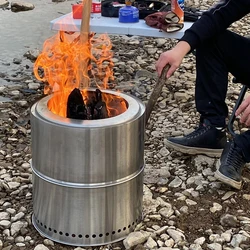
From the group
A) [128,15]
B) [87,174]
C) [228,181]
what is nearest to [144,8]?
[128,15]

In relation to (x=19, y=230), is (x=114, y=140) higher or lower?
higher

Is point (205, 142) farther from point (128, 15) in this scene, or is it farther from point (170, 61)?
point (128, 15)

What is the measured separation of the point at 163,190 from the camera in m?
3.54

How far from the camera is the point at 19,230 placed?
309 cm

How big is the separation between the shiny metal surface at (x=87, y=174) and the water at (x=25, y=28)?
3.23 meters

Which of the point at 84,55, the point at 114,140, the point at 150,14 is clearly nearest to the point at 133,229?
the point at 114,140

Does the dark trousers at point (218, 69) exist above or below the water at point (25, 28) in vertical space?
above

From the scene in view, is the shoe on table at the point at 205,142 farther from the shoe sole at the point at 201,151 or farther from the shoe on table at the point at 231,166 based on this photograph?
the shoe on table at the point at 231,166

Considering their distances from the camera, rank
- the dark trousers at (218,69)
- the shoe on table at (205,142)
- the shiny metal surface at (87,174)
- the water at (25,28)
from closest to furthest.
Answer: the shiny metal surface at (87,174) < the dark trousers at (218,69) < the shoe on table at (205,142) < the water at (25,28)

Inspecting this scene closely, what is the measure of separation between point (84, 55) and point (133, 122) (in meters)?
0.74

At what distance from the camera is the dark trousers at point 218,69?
372 centimetres

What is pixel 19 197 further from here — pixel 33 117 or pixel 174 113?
pixel 174 113

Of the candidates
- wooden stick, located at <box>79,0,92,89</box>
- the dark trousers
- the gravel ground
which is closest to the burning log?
wooden stick, located at <box>79,0,92,89</box>

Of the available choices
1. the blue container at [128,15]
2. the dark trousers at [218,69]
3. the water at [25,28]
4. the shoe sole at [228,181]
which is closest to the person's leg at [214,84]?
the dark trousers at [218,69]
